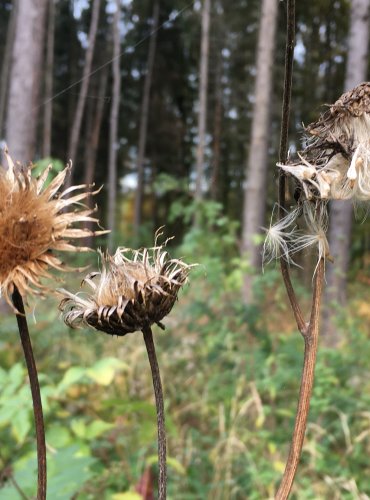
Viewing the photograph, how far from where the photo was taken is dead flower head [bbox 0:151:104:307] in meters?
0.62

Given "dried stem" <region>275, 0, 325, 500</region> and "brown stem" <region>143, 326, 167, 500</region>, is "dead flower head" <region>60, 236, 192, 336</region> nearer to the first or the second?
"brown stem" <region>143, 326, 167, 500</region>

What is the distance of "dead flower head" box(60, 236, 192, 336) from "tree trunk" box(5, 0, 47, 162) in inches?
231

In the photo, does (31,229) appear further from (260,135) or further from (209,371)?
(260,135)

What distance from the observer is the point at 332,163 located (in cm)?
69

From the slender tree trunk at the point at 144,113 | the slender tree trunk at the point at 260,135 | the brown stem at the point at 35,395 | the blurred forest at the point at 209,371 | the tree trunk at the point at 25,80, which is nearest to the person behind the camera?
the brown stem at the point at 35,395

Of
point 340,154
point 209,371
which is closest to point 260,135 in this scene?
point 209,371

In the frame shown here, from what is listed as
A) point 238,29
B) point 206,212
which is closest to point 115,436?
point 206,212

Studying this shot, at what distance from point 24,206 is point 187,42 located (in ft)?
63.0

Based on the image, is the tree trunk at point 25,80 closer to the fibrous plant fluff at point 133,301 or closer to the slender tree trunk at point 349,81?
the slender tree trunk at point 349,81

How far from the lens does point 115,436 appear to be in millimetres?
2873

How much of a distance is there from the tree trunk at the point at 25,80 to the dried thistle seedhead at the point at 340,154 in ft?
19.4

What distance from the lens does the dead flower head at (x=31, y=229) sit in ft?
2.04

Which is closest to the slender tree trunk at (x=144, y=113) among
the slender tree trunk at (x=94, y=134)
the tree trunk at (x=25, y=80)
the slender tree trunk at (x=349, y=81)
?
the slender tree trunk at (x=94, y=134)

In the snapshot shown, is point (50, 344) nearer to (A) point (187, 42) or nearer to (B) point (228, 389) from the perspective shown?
(B) point (228, 389)
